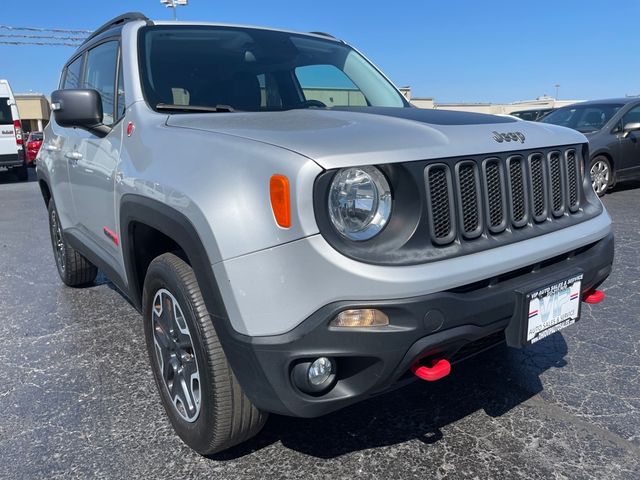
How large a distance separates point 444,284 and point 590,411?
1.36 m

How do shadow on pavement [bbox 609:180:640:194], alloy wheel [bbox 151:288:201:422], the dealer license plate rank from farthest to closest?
shadow on pavement [bbox 609:180:640:194]
alloy wheel [bbox 151:288:201:422]
the dealer license plate

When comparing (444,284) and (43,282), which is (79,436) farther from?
(43,282)

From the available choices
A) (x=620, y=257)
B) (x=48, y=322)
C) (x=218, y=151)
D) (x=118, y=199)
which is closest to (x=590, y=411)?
(x=218, y=151)

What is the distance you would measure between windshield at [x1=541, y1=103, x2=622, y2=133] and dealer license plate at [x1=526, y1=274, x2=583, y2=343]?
25.1 feet

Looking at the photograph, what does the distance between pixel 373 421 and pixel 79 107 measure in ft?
6.69

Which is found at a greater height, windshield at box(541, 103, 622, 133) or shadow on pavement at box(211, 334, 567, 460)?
windshield at box(541, 103, 622, 133)

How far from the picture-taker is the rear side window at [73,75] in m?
4.02

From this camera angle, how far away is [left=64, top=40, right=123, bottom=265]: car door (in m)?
2.82

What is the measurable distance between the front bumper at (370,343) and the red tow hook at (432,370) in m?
0.03

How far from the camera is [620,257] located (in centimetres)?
521

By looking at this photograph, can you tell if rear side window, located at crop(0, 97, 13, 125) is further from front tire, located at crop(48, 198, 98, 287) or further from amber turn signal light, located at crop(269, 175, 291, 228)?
amber turn signal light, located at crop(269, 175, 291, 228)

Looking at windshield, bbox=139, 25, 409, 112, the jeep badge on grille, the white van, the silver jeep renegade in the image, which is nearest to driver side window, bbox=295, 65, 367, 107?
windshield, bbox=139, 25, 409, 112

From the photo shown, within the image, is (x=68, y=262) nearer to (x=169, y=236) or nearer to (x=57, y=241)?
(x=57, y=241)

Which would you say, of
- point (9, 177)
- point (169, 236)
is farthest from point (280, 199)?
point (9, 177)
